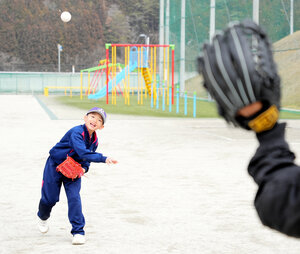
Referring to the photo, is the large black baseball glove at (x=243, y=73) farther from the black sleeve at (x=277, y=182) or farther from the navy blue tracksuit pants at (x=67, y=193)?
the navy blue tracksuit pants at (x=67, y=193)

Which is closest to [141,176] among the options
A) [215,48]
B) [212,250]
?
[212,250]

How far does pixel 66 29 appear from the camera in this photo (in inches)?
3179

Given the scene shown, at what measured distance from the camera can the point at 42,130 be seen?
14969mm

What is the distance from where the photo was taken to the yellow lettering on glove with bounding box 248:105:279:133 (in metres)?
1.36

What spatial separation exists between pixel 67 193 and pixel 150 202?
1.66 metres

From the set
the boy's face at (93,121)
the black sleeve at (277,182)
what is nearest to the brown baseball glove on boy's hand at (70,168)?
the boy's face at (93,121)

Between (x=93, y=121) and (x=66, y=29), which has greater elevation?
(x=66, y=29)

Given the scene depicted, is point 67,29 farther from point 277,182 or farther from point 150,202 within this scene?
point 277,182

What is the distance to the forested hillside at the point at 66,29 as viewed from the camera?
77.7 meters

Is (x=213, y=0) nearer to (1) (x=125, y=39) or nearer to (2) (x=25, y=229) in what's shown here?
(2) (x=25, y=229)

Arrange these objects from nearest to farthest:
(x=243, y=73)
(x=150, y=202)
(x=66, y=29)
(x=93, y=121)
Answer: (x=243, y=73) → (x=93, y=121) → (x=150, y=202) → (x=66, y=29)

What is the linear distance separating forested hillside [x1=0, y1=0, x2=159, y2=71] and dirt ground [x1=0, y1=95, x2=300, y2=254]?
62.9 meters

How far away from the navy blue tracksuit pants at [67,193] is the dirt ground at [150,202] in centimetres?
18

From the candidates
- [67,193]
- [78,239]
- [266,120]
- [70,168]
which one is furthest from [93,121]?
[266,120]
